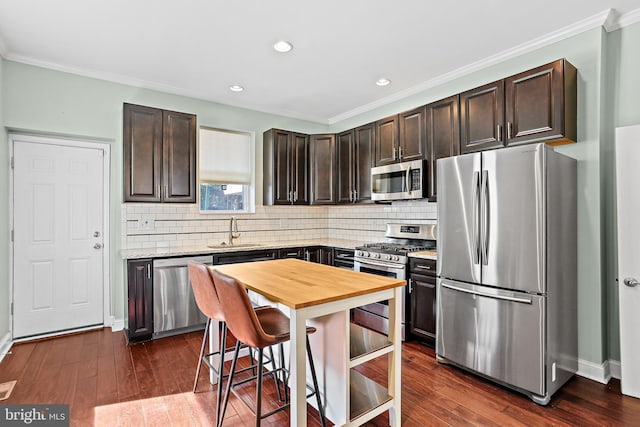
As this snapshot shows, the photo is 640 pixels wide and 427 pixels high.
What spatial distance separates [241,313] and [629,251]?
2.77m

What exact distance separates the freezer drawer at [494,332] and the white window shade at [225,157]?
10.1ft

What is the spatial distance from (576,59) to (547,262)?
1.75 metres

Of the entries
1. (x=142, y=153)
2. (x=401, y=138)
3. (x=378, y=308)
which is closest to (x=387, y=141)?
(x=401, y=138)

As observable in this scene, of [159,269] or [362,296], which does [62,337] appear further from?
[362,296]

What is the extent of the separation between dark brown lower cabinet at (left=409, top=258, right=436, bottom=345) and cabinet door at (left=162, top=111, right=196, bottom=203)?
2.63 meters

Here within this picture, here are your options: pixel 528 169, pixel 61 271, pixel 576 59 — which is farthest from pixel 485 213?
pixel 61 271

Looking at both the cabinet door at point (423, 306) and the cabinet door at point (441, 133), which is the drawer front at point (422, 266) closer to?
the cabinet door at point (423, 306)

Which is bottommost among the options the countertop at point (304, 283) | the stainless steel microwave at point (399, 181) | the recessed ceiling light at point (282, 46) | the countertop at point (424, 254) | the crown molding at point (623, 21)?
the countertop at point (304, 283)

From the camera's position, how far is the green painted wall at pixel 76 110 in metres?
3.30

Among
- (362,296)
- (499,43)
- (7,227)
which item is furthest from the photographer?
(7,227)

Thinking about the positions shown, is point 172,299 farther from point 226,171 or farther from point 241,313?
point 241,313

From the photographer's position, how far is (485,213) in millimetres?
2621

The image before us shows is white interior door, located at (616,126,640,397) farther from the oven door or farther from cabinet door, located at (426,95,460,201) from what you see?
the oven door

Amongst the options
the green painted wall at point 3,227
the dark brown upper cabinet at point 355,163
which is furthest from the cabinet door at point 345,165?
the green painted wall at point 3,227
